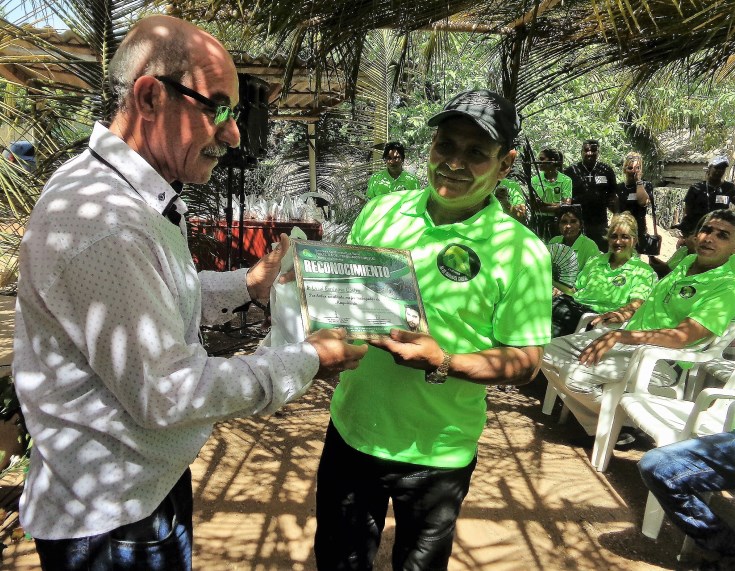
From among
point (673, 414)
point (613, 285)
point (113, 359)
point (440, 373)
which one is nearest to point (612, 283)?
point (613, 285)

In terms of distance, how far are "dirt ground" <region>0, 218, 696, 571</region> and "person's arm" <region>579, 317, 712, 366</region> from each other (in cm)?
77

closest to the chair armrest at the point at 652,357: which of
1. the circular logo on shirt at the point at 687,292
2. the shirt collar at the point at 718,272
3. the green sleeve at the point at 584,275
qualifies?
the circular logo on shirt at the point at 687,292

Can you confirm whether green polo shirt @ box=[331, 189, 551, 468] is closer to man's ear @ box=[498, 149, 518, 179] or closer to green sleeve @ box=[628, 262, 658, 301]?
man's ear @ box=[498, 149, 518, 179]

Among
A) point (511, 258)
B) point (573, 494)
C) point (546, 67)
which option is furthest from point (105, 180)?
point (546, 67)

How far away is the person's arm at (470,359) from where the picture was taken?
1543mm

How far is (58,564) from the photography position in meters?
1.27

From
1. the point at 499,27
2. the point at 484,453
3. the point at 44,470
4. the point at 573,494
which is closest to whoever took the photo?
the point at 44,470

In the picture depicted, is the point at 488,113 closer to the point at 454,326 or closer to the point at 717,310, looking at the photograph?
the point at 454,326

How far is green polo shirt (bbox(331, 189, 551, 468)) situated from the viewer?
1.72 m

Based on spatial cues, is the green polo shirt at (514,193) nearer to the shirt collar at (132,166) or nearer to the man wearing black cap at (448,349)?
the man wearing black cap at (448,349)

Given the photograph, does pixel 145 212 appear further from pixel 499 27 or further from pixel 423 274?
pixel 499 27

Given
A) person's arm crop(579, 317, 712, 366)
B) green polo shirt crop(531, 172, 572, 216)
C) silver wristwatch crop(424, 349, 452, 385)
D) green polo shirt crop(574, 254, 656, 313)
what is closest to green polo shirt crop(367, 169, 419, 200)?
green polo shirt crop(531, 172, 572, 216)

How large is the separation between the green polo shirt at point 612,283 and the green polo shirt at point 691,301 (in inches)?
28.4

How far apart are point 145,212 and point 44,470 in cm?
61
